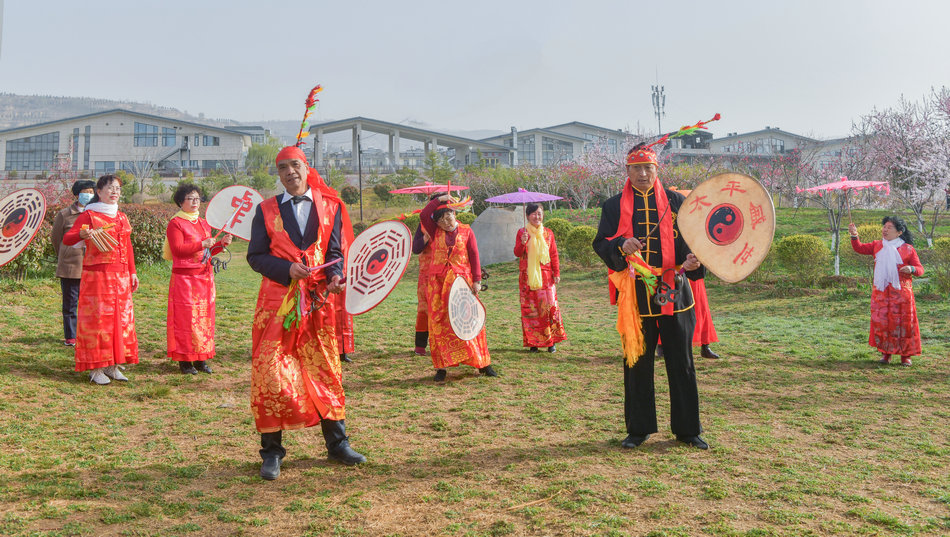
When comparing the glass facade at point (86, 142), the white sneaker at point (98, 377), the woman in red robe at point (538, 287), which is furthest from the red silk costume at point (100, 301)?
the glass facade at point (86, 142)

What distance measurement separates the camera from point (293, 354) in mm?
4125

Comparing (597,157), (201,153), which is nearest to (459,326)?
(597,157)

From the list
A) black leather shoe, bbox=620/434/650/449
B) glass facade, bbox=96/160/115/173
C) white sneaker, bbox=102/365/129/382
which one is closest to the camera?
black leather shoe, bbox=620/434/650/449

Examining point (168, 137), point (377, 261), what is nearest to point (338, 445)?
point (377, 261)

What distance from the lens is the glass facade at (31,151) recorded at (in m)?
51.6

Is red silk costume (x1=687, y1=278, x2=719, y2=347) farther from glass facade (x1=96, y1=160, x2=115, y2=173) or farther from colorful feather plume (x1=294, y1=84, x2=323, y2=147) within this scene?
glass facade (x1=96, y1=160, x2=115, y2=173)

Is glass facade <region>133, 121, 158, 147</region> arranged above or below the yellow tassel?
above

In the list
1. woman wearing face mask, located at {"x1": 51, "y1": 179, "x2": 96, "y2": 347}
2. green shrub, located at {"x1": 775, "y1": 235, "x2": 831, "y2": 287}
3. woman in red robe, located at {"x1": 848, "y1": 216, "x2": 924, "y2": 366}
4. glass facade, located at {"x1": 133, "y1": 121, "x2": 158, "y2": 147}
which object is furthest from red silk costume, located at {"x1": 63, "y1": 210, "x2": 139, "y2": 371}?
glass facade, located at {"x1": 133, "y1": 121, "x2": 158, "y2": 147}

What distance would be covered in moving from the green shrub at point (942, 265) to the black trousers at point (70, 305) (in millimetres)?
12615

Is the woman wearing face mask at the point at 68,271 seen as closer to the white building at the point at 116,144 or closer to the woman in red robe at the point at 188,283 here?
the woman in red robe at the point at 188,283

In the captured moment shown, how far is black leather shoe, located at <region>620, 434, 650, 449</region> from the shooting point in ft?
14.7

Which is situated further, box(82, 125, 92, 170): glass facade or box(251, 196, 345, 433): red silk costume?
box(82, 125, 92, 170): glass facade

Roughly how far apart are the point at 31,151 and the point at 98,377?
56.0 meters

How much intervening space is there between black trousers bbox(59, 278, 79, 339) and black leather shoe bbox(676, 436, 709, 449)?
6.51 metres
